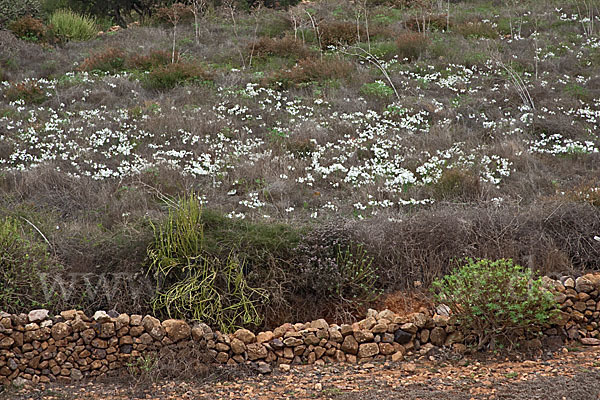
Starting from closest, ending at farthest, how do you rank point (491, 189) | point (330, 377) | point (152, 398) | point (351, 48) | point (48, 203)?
point (152, 398) < point (330, 377) < point (48, 203) < point (491, 189) < point (351, 48)

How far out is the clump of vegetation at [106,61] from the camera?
12159 mm

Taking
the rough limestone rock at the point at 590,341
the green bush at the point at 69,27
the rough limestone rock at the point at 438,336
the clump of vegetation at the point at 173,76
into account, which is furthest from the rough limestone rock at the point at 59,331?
the green bush at the point at 69,27

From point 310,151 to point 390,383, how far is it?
5.16 meters

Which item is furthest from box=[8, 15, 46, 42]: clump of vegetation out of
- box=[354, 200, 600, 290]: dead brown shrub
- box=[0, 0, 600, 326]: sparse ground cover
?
box=[354, 200, 600, 290]: dead brown shrub

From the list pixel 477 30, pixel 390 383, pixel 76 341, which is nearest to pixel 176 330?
pixel 76 341

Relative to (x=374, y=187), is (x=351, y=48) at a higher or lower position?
higher

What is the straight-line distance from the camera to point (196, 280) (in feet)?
16.3

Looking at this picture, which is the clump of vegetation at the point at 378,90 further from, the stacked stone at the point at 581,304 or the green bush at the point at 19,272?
the green bush at the point at 19,272

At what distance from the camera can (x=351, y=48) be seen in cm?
1341

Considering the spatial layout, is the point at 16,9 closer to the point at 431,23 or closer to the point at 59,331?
the point at 431,23

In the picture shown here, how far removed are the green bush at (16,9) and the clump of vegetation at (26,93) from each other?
203 inches

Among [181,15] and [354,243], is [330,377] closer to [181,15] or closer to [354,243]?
[354,243]

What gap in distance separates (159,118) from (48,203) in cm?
296

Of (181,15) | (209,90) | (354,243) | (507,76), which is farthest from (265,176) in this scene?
(181,15)
